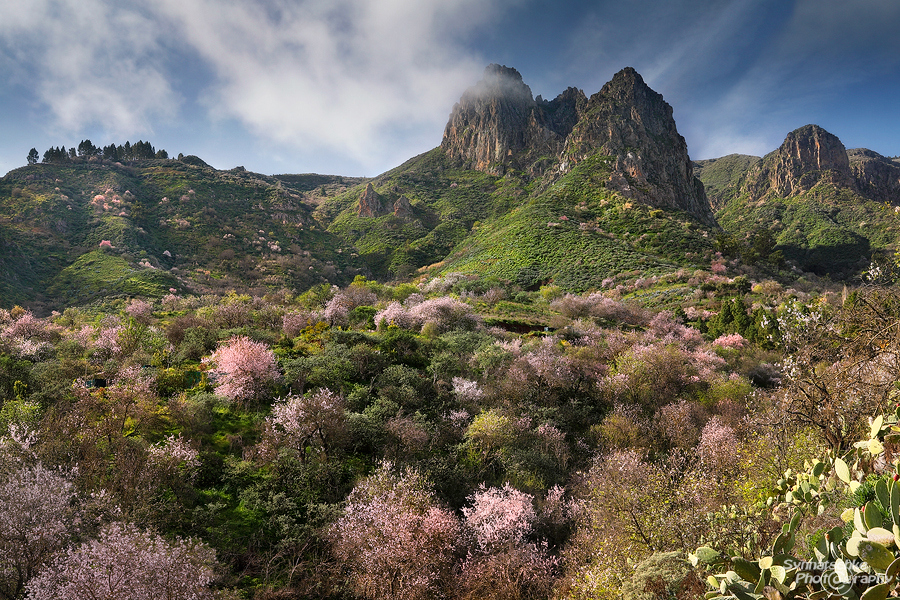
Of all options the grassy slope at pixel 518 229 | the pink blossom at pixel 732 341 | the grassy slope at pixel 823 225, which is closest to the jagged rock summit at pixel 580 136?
the grassy slope at pixel 518 229

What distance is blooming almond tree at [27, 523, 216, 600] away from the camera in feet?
20.0

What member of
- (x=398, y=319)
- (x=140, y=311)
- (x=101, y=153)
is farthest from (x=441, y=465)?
(x=101, y=153)

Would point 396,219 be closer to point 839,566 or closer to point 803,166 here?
point 839,566

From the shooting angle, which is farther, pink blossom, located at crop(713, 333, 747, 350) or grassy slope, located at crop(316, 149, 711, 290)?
grassy slope, located at crop(316, 149, 711, 290)

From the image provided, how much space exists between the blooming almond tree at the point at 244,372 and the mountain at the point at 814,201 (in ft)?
315

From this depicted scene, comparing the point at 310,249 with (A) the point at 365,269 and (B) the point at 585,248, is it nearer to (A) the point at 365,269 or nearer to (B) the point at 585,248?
(A) the point at 365,269

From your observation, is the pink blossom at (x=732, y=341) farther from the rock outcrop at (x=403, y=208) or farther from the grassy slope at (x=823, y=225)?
the rock outcrop at (x=403, y=208)

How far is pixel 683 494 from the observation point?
26.2 ft

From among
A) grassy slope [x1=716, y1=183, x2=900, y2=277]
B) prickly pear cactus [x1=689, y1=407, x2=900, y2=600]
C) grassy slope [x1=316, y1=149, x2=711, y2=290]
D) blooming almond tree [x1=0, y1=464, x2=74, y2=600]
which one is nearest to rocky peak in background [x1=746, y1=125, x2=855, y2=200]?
grassy slope [x1=716, y1=183, x2=900, y2=277]

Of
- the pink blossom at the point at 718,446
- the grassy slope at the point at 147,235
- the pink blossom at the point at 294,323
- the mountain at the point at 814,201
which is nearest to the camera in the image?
the pink blossom at the point at 718,446

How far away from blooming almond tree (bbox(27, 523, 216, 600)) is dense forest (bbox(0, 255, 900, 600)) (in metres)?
0.04

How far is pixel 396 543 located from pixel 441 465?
404 centimetres

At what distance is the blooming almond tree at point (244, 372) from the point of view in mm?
14312

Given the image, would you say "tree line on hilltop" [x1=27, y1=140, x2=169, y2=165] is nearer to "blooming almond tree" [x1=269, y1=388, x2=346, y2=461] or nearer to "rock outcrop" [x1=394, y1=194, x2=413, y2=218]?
"rock outcrop" [x1=394, y1=194, x2=413, y2=218]
